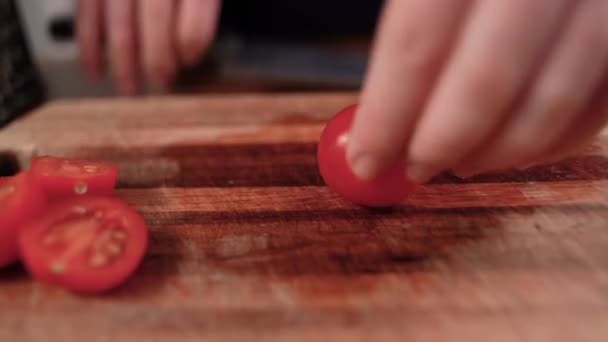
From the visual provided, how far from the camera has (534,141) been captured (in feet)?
2.51

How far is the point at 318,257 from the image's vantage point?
0.89 meters

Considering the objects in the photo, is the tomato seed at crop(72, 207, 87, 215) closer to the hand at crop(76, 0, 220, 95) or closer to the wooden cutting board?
the wooden cutting board

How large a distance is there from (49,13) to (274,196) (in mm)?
1807

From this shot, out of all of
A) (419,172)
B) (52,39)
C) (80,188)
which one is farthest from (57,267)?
(52,39)

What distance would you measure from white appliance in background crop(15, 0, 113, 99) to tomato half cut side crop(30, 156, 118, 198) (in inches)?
44.4

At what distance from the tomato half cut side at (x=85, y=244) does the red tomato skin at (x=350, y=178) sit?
0.36 m

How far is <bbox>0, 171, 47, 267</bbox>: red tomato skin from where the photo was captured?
85 centimetres

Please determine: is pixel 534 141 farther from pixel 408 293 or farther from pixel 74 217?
pixel 74 217

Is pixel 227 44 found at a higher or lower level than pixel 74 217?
lower

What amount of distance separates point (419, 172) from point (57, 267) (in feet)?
1.92

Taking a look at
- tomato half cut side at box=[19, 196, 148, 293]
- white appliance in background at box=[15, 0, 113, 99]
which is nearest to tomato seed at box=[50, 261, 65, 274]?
tomato half cut side at box=[19, 196, 148, 293]

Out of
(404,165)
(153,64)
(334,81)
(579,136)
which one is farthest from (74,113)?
(579,136)

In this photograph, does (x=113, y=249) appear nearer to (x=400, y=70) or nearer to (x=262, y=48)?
(x=400, y=70)

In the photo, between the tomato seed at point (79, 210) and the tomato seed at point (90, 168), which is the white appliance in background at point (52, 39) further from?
the tomato seed at point (79, 210)
